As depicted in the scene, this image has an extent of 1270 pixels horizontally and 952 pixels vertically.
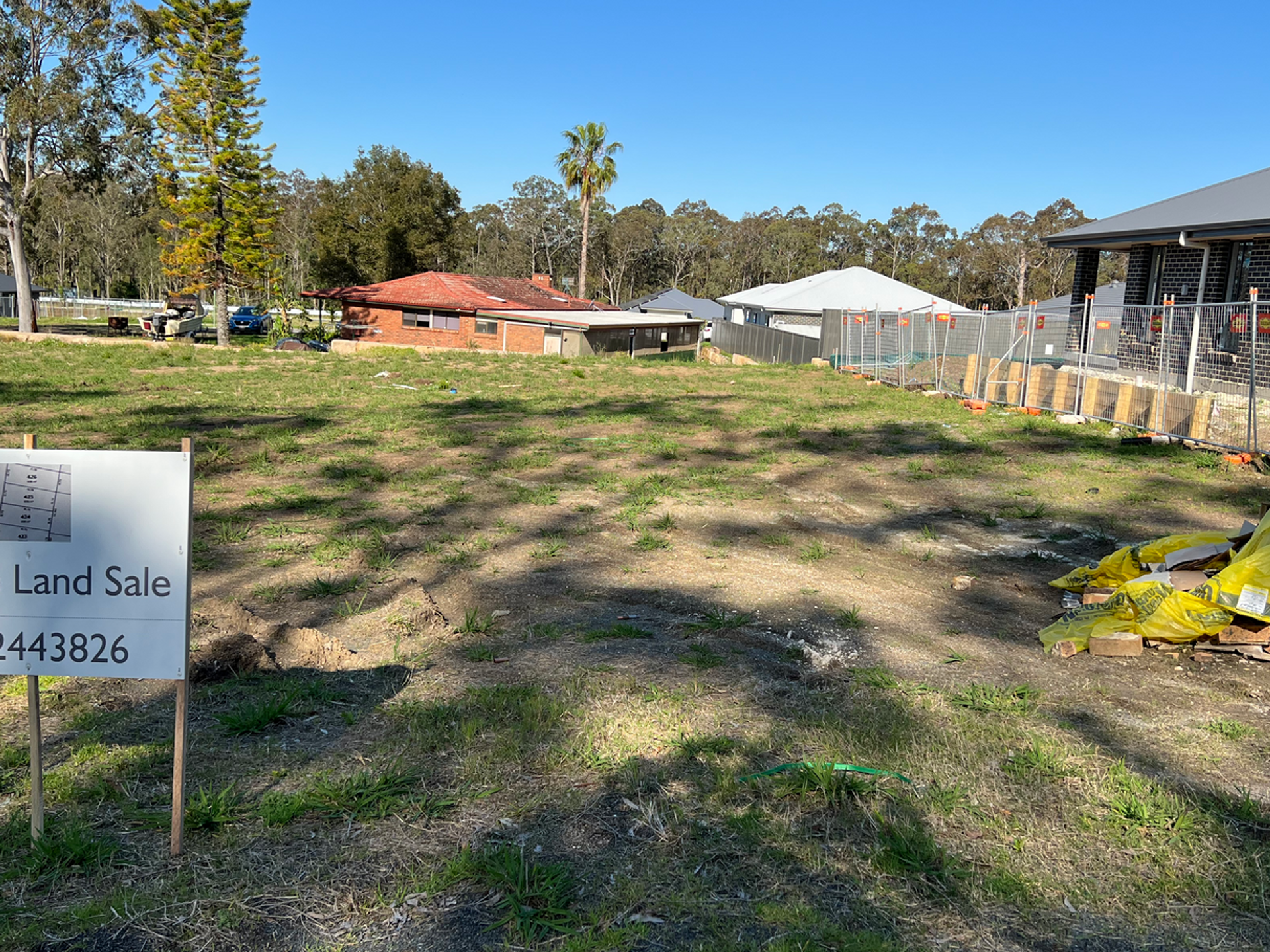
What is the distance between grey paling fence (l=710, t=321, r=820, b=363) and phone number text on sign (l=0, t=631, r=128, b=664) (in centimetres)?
3200

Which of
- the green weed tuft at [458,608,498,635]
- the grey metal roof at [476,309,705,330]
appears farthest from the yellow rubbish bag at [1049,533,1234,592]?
the grey metal roof at [476,309,705,330]

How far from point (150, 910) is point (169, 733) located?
4.49ft

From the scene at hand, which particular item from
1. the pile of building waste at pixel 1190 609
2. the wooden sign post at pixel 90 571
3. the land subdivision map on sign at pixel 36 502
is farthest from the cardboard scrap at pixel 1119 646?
the land subdivision map on sign at pixel 36 502

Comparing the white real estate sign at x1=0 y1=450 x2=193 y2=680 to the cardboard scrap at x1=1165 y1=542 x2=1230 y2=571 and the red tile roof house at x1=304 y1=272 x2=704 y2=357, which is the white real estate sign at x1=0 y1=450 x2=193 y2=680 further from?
the red tile roof house at x1=304 y1=272 x2=704 y2=357

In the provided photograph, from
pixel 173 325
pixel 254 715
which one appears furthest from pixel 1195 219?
pixel 173 325

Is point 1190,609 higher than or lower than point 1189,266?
lower

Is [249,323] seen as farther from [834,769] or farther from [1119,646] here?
[834,769]

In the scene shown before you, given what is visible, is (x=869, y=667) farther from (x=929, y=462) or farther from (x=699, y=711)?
(x=929, y=462)

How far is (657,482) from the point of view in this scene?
11.0 m

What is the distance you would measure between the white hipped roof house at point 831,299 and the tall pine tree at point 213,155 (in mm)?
23178

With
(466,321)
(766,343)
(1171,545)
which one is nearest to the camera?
(1171,545)

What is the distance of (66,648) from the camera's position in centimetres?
330

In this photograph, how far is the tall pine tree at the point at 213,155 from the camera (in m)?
40.7

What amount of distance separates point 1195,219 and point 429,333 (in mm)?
34085
